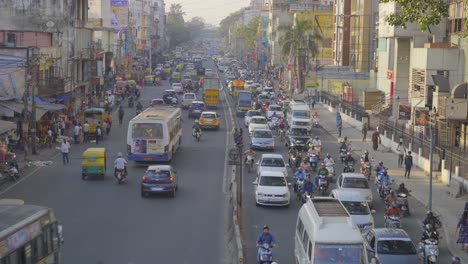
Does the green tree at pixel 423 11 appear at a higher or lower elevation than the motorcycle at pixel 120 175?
higher

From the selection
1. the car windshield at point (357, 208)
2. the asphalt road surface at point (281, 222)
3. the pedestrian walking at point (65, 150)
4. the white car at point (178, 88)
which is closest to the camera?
the asphalt road surface at point (281, 222)

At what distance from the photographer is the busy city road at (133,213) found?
2348cm

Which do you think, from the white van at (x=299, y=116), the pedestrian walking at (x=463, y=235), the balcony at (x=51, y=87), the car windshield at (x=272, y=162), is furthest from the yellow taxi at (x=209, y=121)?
the pedestrian walking at (x=463, y=235)

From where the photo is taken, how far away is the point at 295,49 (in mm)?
103250

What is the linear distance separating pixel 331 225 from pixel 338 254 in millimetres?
776

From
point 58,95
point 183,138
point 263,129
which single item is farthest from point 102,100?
point 263,129

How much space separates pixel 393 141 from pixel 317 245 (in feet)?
109

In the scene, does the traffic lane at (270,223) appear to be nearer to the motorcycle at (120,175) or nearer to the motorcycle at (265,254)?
the motorcycle at (265,254)

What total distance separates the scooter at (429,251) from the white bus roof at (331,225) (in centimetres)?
370

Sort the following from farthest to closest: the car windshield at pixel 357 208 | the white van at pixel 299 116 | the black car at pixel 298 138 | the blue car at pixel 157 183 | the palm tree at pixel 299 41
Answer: the palm tree at pixel 299 41, the white van at pixel 299 116, the black car at pixel 298 138, the blue car at pixel 157 183, the car windshield at pixel 357 208

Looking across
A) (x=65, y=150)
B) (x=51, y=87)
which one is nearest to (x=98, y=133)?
(x=65, y=150)

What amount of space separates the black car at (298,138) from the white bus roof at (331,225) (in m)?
27.4

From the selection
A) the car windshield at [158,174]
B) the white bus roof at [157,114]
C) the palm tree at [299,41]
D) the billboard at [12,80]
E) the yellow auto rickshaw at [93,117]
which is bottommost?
the car windshield at [158,174]

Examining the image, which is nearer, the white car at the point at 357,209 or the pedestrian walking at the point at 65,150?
the white car at the point at 357,209
